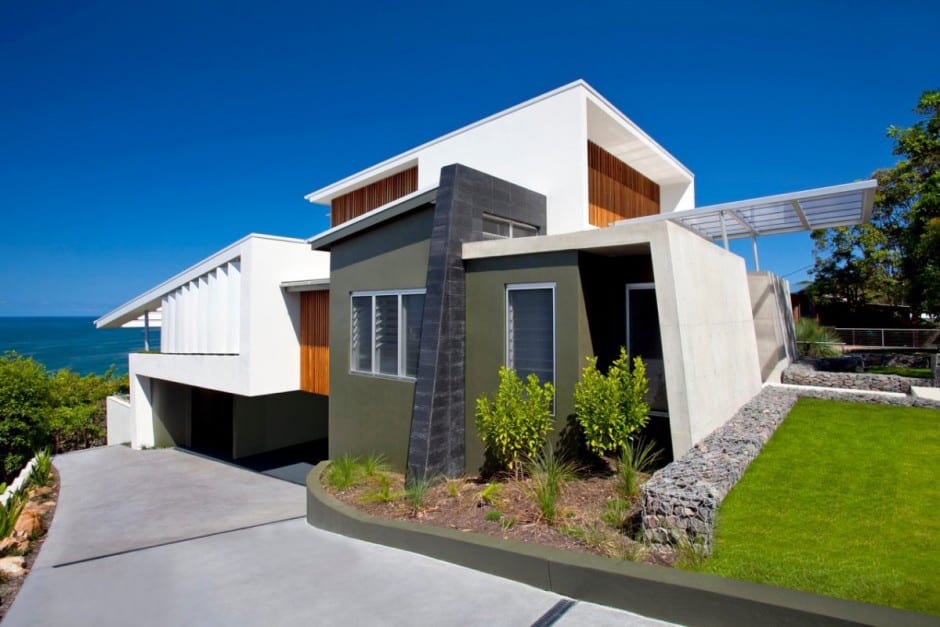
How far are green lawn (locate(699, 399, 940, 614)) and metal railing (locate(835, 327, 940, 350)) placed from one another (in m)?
23.6

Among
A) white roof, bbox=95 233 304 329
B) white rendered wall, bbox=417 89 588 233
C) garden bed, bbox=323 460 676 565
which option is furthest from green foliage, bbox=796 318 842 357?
white roof, bbox=95 233 304 329

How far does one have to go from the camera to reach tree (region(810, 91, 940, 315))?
14586 millimetres

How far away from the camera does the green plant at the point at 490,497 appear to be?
21.2ft

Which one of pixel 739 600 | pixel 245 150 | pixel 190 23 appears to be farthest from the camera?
pixel 245 150

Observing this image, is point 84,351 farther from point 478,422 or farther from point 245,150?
point 478,422

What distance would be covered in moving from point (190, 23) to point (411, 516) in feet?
51.7

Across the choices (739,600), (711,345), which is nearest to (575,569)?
(739,600)

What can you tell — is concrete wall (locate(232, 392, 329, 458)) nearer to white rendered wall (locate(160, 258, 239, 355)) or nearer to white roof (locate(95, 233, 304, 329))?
white rendered wall (locate(160, 258, 239, 355))

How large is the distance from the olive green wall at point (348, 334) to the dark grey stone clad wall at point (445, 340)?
0.69 m

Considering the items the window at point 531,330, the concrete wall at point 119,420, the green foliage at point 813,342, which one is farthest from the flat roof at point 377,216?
the green foliage at point 813,342

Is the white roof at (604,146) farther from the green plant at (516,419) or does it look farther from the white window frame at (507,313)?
the green plant at (516,419)

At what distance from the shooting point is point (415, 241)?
9.02m

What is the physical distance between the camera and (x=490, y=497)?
662 centimetres

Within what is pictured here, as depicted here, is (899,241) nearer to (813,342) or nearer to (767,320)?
(813,342)
